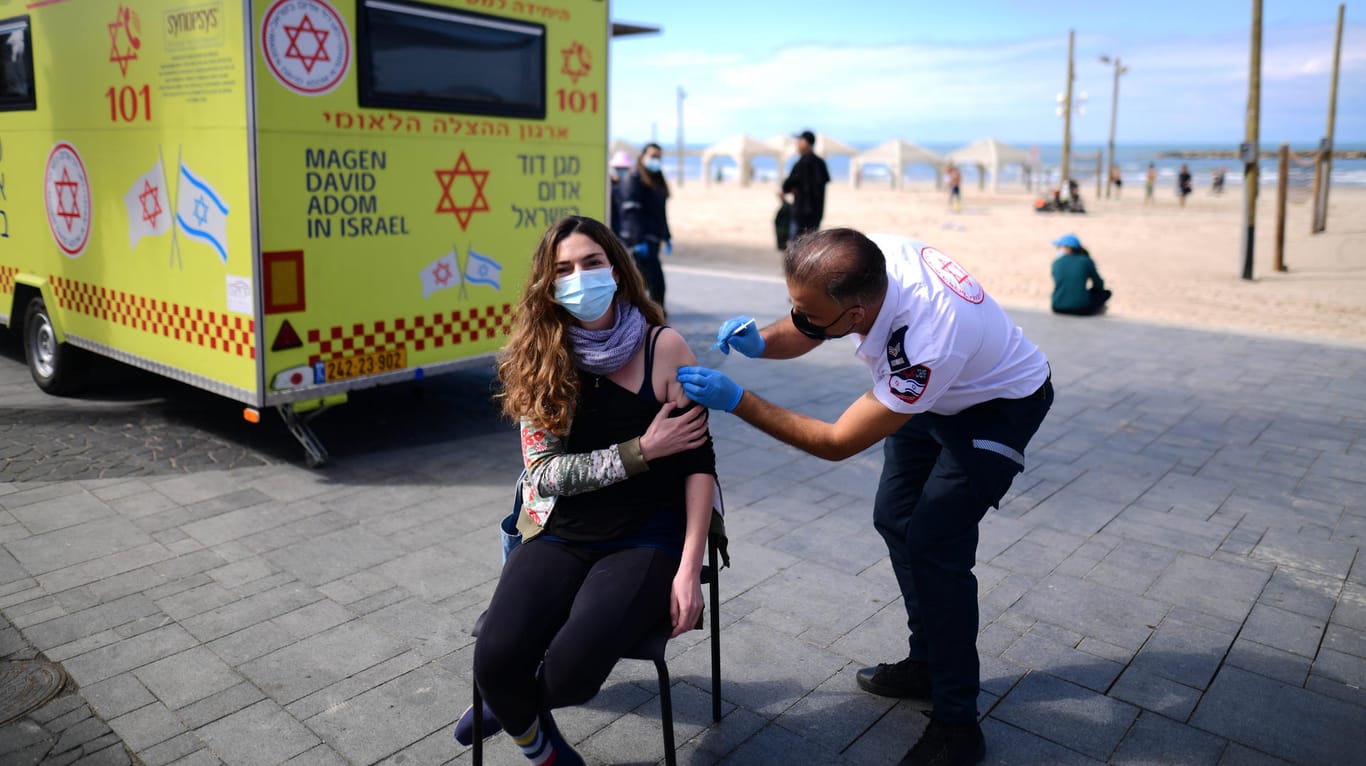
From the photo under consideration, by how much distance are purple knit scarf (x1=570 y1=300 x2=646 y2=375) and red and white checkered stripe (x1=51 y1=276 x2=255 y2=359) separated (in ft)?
9.15

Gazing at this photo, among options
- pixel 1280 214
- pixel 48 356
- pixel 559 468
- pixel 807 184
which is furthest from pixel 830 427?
pixel 1280 214

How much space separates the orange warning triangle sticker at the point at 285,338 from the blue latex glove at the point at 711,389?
315 centimetres

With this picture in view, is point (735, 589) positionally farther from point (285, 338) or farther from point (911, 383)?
point (285, 338)

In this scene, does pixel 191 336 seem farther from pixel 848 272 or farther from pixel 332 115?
pixel 848 272

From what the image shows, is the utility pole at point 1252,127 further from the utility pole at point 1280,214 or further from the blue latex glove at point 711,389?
the blue latex glove at point 711,389

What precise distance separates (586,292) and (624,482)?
554mm

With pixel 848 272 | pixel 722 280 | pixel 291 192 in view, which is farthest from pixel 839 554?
pixel 722 280

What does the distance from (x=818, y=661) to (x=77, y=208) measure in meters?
5.32

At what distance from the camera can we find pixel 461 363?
6.11 metres

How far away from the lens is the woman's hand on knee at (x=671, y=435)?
2736mm

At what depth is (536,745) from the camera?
265 centimetres

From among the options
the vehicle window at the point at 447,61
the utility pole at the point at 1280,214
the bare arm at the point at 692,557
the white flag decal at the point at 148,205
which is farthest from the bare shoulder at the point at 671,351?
the utility pole at the point at 1280,214

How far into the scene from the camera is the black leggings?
2541 millimetres

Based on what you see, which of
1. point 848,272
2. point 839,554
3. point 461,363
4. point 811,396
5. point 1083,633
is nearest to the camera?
point 848,272
